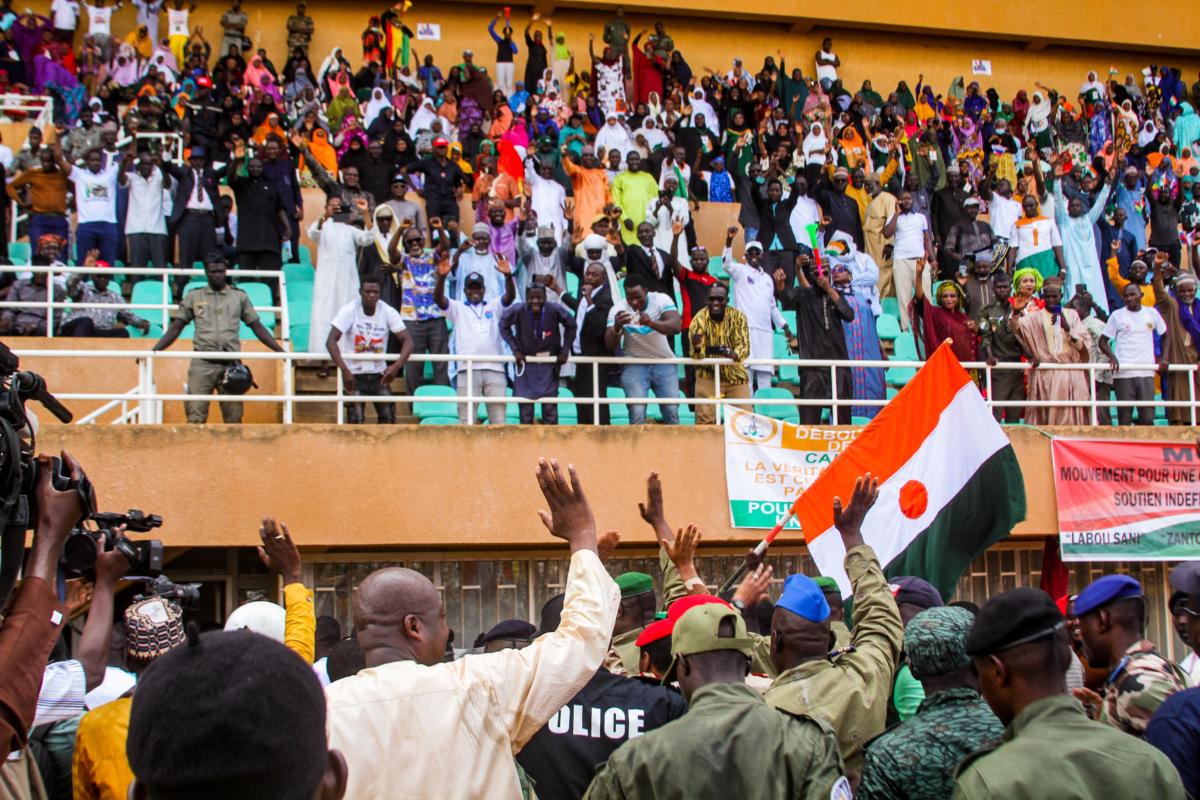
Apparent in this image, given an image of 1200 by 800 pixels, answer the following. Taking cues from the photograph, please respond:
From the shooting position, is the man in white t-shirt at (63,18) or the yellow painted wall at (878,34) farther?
the yellow painted wall at (878,34)

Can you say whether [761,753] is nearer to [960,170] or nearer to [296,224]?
[296,224]

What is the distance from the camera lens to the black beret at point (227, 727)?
199cm

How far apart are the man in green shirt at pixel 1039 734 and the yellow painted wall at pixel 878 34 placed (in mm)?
21002

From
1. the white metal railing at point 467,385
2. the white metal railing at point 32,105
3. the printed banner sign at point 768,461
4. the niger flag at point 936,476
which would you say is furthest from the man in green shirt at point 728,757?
the white metal railing at point 32,105

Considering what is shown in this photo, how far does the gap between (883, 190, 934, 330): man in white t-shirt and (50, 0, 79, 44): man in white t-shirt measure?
39.2 feet

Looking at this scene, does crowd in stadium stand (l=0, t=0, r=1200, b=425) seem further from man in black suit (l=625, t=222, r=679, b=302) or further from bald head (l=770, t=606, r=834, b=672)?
bald head (l=770, t=606, r=834, b=672)

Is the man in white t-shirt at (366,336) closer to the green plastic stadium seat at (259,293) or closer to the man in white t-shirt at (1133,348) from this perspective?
the green plastic stadium seat at (259,293)

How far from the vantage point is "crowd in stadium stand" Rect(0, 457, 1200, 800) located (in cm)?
207

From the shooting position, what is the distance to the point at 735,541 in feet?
41.1

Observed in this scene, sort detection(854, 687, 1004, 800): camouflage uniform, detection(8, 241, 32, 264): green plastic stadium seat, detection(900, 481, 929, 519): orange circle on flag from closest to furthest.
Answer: detection(854, 687, 1004, 800): camouflage uniform < detection(900, 481, 929, 519): orange circle on flag < detection(8, 241, 32, 264): green plastic stadium seat

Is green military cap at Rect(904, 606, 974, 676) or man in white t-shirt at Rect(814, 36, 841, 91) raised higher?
man in white t-shirt at Rect(814, 36, 841, 91)

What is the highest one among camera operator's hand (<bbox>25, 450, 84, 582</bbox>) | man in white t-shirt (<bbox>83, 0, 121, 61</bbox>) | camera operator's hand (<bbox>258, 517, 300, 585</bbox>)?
man in white t-shirt (<bbox>83, 0, 121, 61</bbox>)

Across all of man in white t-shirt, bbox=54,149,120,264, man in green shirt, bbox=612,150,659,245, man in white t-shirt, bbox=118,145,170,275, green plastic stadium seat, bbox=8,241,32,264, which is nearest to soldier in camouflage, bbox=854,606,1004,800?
man in white t-shirt, bbox=118,145,170,275

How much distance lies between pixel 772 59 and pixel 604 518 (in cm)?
1354
